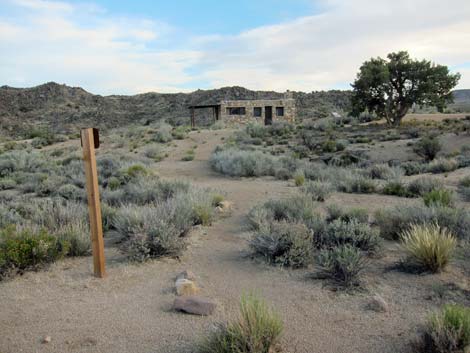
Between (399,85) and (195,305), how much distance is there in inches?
1187

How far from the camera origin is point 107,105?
6619 cm

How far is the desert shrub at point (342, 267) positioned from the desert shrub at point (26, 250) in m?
3.83

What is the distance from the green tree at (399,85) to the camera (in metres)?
29.8

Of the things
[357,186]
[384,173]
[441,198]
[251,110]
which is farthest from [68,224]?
[251,110]

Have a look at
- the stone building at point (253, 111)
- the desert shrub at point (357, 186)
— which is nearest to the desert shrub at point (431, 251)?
the desert shrub at point (357, 186)

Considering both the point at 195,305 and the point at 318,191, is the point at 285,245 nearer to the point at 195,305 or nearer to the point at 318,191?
the point at 195,305

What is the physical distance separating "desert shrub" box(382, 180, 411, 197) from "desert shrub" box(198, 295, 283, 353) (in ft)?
26.7

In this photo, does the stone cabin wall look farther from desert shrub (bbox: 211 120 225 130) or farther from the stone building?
desert shrub (bbox: 211 120 225 130)

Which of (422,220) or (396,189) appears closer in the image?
(422,220)

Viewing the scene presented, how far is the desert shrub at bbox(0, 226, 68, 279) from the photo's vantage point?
593 centimetres

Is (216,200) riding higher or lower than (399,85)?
lower

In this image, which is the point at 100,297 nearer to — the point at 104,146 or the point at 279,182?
the point at 279,182

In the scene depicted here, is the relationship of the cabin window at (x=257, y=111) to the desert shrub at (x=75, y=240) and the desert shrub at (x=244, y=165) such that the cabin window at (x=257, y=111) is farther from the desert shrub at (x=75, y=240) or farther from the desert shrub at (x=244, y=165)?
the desert shrub at (x=75, y=240)

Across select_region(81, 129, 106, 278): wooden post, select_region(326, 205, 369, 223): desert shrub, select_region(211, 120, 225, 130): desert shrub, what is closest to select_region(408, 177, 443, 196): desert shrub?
select_region(326, 205, 369, 223): desert shrub
